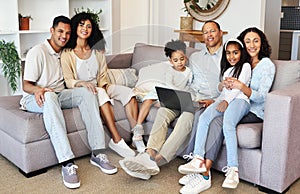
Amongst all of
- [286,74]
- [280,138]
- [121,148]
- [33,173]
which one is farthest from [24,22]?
[280,138]

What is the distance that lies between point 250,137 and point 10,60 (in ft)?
7.81

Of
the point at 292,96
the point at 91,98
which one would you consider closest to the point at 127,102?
the point at 91,98

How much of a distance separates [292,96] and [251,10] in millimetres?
2631

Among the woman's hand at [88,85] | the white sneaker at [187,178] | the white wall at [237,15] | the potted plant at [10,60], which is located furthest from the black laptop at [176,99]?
the white wall at [237,15]

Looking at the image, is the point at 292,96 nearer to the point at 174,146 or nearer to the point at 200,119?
the point at 200,119

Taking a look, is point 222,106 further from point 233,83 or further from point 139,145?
point 139,145

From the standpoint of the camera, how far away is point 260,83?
2.55 meters

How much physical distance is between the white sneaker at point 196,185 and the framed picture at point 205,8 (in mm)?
2937

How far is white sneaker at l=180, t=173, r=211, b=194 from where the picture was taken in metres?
2.39

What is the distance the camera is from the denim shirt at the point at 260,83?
252 centimetres

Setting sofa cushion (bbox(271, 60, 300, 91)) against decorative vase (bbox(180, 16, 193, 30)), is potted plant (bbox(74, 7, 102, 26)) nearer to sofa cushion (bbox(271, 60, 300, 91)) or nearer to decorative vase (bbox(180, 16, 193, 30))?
decorative vase (bbox(180, 16, 193, 30))

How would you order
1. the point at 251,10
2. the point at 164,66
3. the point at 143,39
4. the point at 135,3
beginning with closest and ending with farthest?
the point at 164,66 → the point at 143,39 → the point at 251,10 → the point at 135,3

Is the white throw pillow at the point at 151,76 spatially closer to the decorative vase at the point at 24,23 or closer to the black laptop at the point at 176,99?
the black laptop at the point at 176,99

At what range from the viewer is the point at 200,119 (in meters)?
2.50
